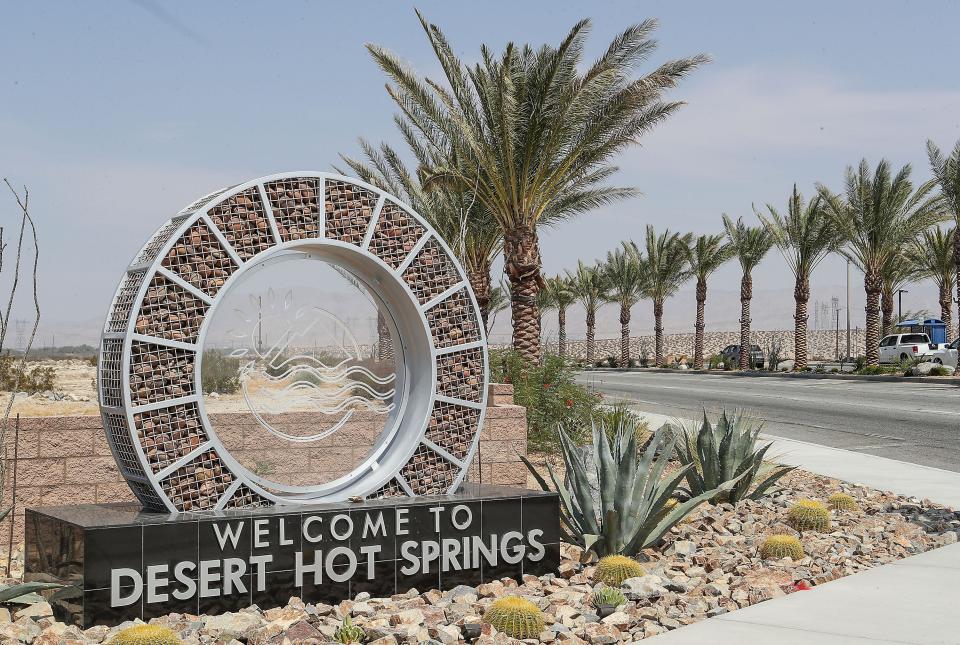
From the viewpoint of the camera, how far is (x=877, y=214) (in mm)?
44906

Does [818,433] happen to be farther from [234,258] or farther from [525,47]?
[234,258]

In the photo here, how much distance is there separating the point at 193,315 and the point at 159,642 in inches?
94.0

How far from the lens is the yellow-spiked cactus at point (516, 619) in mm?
6305

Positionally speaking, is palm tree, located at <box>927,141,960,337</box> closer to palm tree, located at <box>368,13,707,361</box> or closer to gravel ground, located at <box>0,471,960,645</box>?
palm tree, located at <box>368,13,707,361</box>

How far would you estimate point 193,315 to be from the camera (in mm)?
7328

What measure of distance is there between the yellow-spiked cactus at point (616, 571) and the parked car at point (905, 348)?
141 ft

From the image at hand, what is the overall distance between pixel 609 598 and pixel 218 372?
123 inches

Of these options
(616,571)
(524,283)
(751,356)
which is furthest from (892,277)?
(616,571)

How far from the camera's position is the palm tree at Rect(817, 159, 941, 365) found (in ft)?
145

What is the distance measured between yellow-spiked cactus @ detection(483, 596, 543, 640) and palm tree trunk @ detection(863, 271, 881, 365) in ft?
142

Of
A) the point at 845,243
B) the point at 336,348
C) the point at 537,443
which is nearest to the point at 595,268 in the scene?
the point at 845,243

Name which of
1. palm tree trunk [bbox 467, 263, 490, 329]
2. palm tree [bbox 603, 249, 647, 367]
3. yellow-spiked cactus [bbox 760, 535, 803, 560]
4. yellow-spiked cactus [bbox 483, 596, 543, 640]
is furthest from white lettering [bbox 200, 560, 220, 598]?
palm tree [bbox 603, 249, 647, 367]

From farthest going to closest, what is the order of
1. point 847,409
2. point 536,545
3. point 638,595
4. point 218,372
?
point 847,409
point 536,545
point 218,372
point 638,595

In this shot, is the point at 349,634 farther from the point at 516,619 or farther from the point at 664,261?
the point at 664,261
